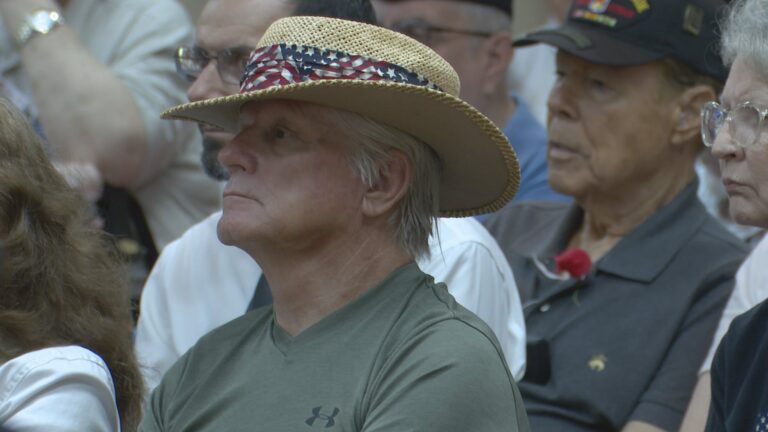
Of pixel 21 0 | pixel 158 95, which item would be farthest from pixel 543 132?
pixel 21 0

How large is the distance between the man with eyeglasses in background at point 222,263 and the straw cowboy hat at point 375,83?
2.33 feet

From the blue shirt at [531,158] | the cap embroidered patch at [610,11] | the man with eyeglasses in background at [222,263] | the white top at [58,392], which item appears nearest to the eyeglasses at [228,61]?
the man with eyeglasses in background at [222,263]

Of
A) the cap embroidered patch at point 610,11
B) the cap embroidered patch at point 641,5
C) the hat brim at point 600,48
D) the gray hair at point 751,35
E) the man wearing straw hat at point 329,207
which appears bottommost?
the hat brim at point 600,48

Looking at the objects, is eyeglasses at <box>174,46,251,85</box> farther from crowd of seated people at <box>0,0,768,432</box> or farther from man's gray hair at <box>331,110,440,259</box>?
man's gray hair at <box>331,110,440,259</box>

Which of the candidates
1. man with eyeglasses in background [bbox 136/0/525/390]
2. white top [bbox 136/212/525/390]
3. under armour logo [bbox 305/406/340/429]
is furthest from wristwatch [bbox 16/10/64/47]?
under armour logo [bbox 305/406/340/429]

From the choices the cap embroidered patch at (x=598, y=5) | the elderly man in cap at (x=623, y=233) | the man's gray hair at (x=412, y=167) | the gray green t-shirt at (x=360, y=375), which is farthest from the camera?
the cap embroidered patch at (x=598, y=5)

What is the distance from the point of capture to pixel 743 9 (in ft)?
9.84

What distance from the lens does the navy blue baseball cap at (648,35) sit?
402 cm

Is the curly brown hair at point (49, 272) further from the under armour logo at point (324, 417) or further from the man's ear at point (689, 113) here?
the man's ear at point (689, 113)

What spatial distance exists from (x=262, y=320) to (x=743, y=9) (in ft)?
4.05

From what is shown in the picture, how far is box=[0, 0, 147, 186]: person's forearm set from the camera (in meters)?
4.46

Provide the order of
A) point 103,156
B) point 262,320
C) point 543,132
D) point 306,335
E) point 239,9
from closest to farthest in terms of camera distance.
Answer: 1. point 306,335
2. point 262,320
3. point 239,9
4. point 103,156
5. point 543,132

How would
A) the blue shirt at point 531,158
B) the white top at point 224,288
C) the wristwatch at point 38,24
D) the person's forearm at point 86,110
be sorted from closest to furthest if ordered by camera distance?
the white top at point 224,288
the person's forearm at point 86,110
the wristwatch at point 38,24
the blue shirt at point 531,158

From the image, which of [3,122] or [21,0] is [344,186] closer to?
[3,122]
